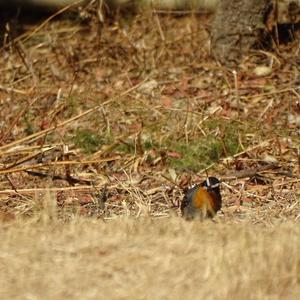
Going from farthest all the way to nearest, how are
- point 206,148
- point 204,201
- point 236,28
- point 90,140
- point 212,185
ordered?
point 236,28, point 90,140, point 206,148, point 212,185, point 204,201

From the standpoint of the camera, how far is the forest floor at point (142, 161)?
5035 millimetres

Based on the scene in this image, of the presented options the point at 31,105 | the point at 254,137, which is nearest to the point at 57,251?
the point at 254,137

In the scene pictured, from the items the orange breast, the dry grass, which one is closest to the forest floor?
the dry grass

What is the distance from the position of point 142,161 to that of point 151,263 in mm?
3815

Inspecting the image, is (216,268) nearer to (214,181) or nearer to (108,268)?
(108,268)

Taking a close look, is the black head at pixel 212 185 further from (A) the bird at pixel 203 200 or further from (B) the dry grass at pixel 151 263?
(B) the dry grass at pixel 151 263

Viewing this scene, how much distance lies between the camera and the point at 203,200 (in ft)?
23.2

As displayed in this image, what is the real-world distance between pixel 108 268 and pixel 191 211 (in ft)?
6.57

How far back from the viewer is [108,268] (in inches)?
201

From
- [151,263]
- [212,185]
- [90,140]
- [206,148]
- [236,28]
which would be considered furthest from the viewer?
[236,28]

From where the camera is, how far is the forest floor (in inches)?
198

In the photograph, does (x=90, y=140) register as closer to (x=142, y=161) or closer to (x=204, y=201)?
(x=142, y=161)

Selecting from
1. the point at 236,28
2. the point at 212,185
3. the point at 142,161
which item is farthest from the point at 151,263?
the point at 236,28

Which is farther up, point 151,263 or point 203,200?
point 151,263
